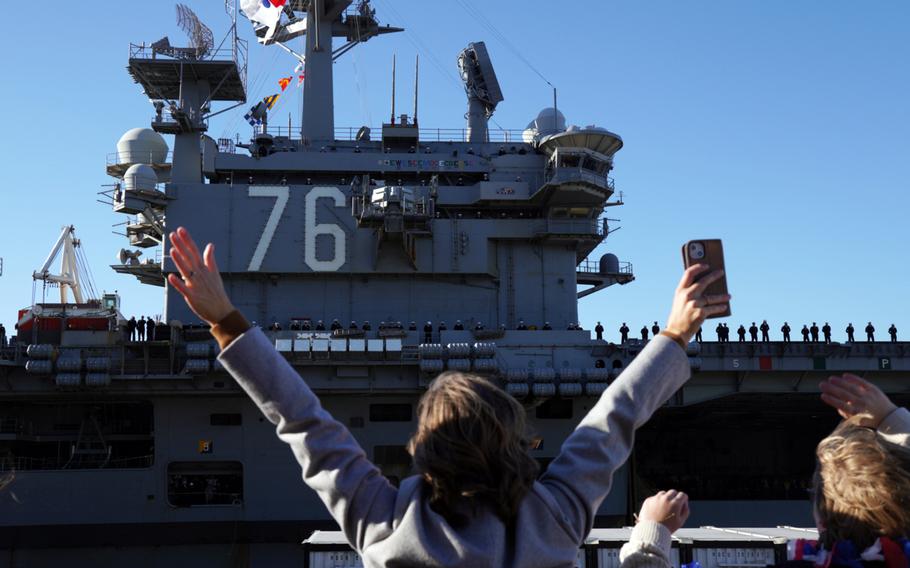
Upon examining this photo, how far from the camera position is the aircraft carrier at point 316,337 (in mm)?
22328

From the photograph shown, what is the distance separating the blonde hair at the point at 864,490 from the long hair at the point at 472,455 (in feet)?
3.22

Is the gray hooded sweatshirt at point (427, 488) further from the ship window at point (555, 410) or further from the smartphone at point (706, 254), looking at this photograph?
the ship window at point (555, 410)

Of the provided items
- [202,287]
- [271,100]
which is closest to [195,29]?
[271,100]

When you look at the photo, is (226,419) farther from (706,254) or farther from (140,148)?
(706,254)

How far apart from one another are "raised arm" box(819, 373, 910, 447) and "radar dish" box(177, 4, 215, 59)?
2757 centimetres

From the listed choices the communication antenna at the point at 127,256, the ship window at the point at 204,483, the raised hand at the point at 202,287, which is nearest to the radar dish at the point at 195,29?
the communication antenna at the point at 127,256

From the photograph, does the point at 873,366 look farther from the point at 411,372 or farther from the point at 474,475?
the point at 474,475

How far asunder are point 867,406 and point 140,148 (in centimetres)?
2901

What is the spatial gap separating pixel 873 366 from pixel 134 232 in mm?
22715

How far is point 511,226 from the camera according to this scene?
A: 26141mm

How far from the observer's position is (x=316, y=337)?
74.6 ft

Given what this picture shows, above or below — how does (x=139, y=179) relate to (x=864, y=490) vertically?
above

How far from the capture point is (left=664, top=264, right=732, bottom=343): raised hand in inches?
123

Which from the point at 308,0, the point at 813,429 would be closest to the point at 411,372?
the point at 308,0
